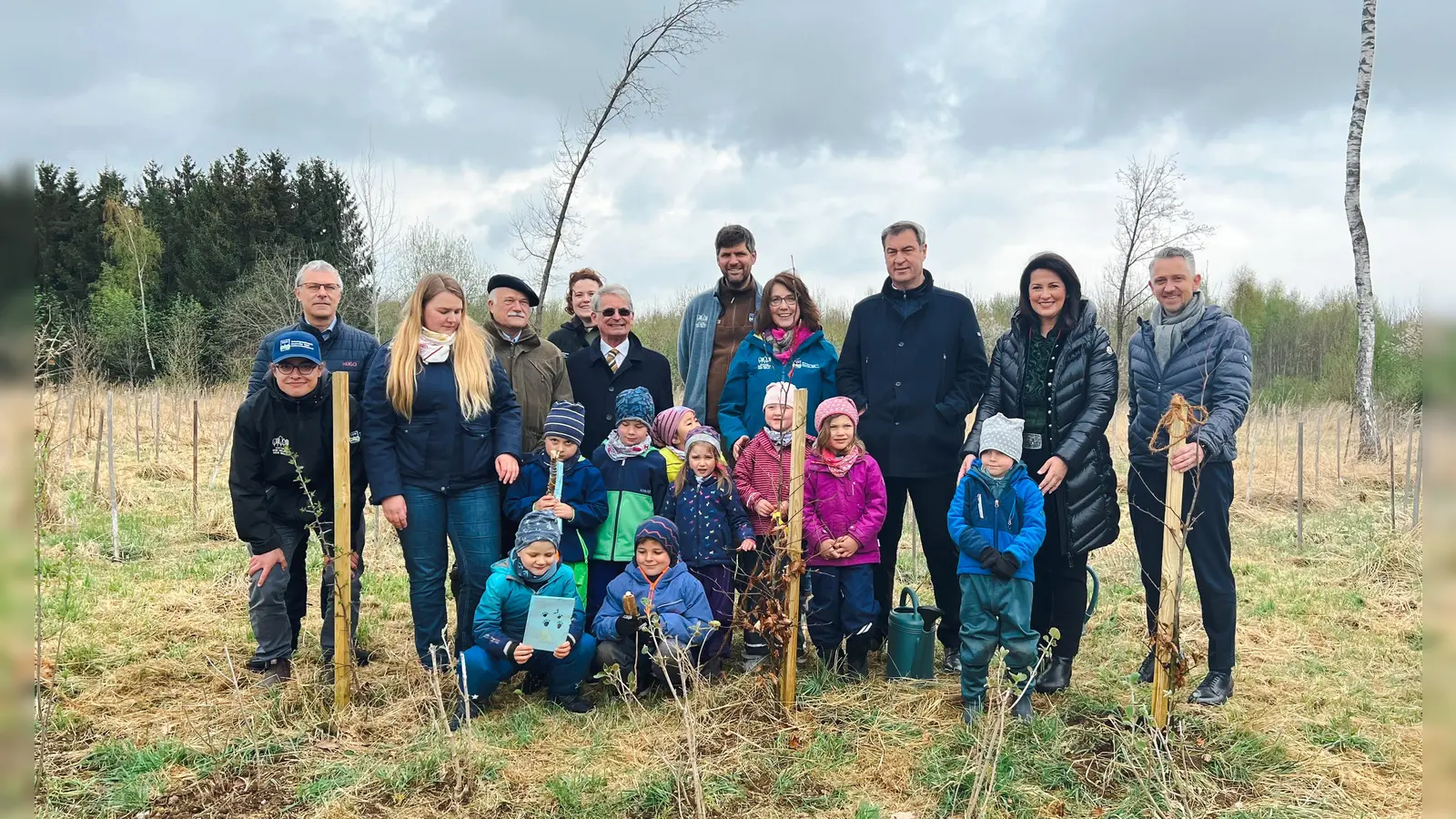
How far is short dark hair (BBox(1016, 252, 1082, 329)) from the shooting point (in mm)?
4211

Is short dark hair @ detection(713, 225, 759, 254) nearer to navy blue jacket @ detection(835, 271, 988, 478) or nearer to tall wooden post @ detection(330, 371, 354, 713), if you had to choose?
navy blue jacket @ detection(835, 271, 988, 478)

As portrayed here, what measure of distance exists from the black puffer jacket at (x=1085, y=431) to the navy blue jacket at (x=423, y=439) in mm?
2550

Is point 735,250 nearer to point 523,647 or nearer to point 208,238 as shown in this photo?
point 523,647

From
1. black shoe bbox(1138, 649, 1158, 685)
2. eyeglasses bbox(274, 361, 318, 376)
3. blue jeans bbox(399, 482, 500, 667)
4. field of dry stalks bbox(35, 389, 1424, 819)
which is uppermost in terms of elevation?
eyeglasses bbox(274, 361, 318, 376)

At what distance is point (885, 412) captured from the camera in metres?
4.55

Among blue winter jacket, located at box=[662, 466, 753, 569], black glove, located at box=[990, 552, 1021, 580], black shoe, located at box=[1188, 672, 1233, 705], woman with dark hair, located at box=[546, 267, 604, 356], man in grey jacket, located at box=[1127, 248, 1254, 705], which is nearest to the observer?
black glove, located at box=[990, 552, 1021, 580]

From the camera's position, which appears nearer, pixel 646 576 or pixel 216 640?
pixel 646 576

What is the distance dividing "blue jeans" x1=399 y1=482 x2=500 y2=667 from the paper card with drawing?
40 centimetres

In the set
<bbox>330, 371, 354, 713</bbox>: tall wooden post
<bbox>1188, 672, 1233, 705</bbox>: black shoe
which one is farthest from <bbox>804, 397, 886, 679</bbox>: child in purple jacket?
<bbox>330, 371, 354, 713</bbox>: tall wooden post

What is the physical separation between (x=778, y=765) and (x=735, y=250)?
2.81 m

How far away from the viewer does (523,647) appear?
399 cm

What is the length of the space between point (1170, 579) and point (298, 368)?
419 centimetres

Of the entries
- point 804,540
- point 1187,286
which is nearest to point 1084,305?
point 1187,286

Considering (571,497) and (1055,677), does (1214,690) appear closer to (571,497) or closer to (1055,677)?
(1055,677)
